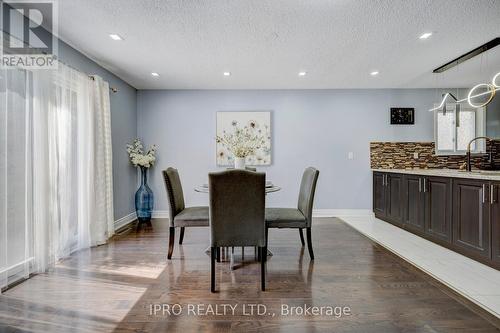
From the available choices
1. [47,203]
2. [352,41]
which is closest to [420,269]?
[352,41]

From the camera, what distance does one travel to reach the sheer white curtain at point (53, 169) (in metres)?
2.50

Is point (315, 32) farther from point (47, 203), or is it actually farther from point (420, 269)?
point (47, 203)

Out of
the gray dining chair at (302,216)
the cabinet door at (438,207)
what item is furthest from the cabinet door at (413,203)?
the gray dining chair at (302,216)

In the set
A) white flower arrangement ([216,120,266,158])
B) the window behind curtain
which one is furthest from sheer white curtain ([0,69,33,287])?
the window behind curtain

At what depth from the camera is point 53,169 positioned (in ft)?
9.71

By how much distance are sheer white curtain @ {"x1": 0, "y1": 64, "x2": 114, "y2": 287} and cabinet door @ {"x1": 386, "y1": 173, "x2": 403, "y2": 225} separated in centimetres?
420

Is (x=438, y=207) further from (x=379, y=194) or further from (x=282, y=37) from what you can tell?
(x=282, y=37)

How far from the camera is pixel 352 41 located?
3230 mm

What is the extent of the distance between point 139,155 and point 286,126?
2.63 m

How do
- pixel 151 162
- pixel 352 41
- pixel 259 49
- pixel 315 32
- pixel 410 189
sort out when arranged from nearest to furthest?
pixel 315 32 < pixel 352 41 < pixel 259 49 < pixel 410 189 < pixel 151 162

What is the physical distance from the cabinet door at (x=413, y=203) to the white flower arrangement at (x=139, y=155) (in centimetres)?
404

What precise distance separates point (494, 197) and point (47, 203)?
4212 mm

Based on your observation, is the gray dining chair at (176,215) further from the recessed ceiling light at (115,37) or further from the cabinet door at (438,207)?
the cabinet door at (438,207)

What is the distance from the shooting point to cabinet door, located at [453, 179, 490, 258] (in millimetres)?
2818
